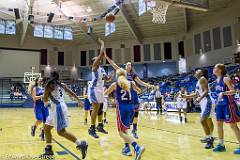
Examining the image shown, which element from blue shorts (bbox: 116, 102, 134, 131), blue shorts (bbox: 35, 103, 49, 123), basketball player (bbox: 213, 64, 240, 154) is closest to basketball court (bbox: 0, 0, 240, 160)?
basketball player (bbox: 213, 64, 240, 154)

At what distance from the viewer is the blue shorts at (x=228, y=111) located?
4903 mm

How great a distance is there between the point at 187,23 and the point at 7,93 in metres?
21.8

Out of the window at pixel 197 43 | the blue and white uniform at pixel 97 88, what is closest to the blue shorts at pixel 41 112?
the blue and white uniform at pixel 97 88

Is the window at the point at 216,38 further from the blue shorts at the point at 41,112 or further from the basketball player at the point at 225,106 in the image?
the blue shorts at the point at 41,112

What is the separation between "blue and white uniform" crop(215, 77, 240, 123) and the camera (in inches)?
193

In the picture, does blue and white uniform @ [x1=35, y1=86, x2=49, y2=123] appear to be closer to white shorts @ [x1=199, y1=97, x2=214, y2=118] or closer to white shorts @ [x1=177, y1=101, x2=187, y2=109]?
white shorts @ [x1=199, y1=97, x2=214, y2=118]

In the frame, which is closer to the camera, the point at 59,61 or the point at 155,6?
the point at 155,6

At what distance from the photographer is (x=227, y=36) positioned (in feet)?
82.7

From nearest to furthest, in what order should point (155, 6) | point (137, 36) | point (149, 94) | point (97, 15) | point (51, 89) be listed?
point (51, 89), point (155, 6), point (149, 94), point (97, 15), point (137, 36)

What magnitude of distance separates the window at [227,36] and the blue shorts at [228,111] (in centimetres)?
2181

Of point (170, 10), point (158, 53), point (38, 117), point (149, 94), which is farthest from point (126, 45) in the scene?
point (38, 117)

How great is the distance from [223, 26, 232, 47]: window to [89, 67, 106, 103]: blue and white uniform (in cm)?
2191

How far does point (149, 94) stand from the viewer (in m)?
22.2

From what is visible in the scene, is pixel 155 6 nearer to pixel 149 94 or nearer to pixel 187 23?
pixel 149 94
